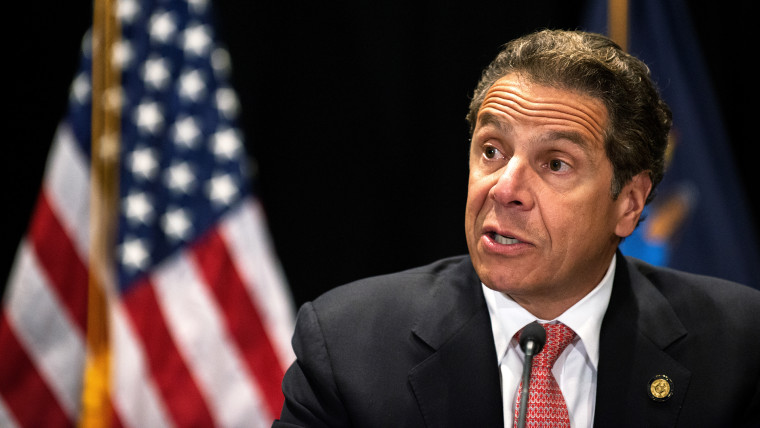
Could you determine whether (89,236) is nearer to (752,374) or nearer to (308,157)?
(308,157)

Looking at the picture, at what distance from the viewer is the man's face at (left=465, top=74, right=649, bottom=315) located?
191cm

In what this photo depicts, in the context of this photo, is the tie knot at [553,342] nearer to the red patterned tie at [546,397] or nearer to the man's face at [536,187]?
the red patterned tie at [546,397]

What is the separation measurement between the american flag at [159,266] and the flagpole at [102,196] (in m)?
0.02

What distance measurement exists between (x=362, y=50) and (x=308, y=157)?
579 millimetres

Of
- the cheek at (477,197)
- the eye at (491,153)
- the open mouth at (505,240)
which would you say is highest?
the eye at (491,153)

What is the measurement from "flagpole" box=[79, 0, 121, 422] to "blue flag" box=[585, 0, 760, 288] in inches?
86.8

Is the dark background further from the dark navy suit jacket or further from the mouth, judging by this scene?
the mouth

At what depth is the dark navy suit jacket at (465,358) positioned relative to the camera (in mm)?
1972

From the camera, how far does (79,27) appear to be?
12.5 ft

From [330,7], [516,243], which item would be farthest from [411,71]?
[516,243]

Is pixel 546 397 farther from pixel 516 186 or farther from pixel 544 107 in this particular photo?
pixel 544 107

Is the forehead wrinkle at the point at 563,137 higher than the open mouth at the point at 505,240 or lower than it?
higher

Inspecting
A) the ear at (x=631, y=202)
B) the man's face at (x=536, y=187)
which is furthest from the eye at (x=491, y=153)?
the ear at (x=631, y=202)

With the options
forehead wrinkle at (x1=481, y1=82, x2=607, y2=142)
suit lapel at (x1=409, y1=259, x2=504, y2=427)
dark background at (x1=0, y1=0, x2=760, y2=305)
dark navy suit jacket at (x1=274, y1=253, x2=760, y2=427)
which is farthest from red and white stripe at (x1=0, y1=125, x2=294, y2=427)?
forehead wrinkle at (x1=481, y1=82, x2=607, y2=142)
